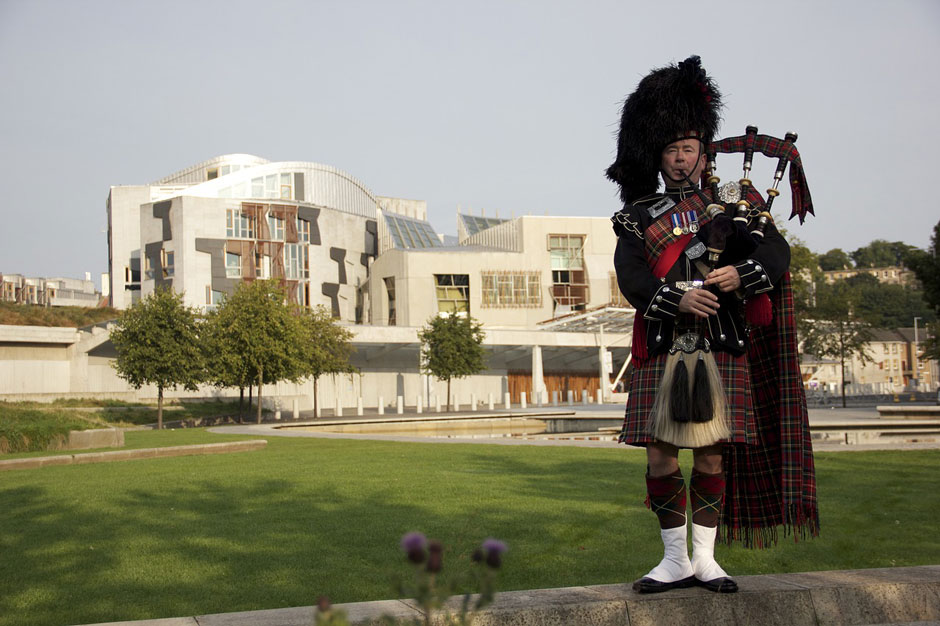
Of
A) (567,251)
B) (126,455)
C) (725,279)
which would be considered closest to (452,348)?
(567,251)

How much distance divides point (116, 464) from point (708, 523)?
12.4m

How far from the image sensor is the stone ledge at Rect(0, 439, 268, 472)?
1428 cm

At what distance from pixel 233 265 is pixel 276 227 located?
4.80 m

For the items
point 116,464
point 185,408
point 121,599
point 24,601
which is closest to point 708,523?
point 121,599

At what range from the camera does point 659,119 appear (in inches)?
187

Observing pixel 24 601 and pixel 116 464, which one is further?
pixel 116 464

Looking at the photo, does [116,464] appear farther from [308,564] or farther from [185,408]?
[185,408]

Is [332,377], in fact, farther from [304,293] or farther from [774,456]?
[774,456]

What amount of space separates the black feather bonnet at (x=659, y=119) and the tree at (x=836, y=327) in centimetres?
4118

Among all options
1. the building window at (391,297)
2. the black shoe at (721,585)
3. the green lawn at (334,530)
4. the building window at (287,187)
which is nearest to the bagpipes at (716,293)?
the black shoe at (721,585)

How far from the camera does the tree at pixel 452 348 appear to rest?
47.2 meters

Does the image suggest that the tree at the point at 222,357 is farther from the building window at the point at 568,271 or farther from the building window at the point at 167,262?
the building window at the point at 568,271

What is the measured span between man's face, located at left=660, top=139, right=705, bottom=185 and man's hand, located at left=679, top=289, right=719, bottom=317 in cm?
87

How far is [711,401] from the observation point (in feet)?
13.3
